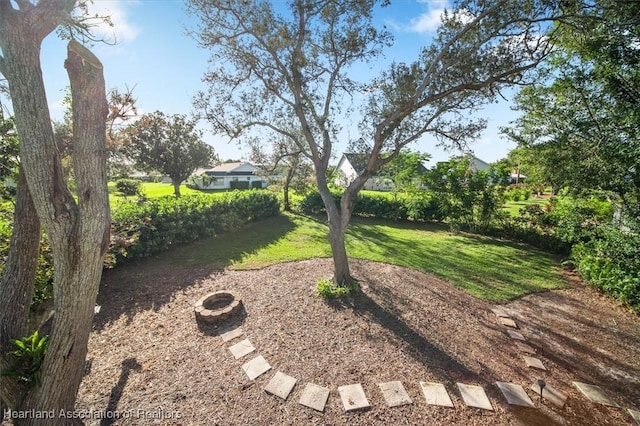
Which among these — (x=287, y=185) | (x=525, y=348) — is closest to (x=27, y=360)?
(x=525, y=348)

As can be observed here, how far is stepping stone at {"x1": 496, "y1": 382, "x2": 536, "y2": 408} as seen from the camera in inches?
122

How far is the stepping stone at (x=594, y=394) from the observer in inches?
127

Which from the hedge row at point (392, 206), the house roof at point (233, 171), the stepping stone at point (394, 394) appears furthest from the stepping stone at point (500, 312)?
the house roof at point (233, 171)

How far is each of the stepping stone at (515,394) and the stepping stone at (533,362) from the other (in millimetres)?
667

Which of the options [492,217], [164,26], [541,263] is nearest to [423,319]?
[541,263]

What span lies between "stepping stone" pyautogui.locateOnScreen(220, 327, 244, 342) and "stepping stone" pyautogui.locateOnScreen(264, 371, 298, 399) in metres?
1.16

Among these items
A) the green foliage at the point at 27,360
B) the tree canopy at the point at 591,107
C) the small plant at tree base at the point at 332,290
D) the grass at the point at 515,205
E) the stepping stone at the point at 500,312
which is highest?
the tree canopy at the point at 591,107

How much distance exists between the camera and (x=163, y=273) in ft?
21.9

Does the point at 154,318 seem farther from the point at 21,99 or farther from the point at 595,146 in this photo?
the point at 595,146

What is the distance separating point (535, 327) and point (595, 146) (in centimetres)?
525

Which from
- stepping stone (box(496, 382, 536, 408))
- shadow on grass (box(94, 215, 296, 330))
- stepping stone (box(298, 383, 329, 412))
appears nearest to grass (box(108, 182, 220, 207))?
shadow on grass (box(94, 215, 296, 330))

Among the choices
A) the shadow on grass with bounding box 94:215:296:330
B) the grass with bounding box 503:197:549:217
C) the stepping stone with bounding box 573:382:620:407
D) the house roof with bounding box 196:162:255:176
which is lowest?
the shadow on grass with bounding box 94:215:296:330

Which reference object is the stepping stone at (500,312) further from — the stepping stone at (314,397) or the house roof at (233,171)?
the house roof at (233,171)

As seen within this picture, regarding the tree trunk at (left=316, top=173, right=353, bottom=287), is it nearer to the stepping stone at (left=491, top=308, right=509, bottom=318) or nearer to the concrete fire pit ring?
the concrete fire pit ring
